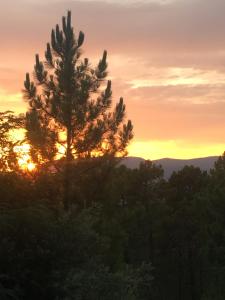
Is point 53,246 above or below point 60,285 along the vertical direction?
above

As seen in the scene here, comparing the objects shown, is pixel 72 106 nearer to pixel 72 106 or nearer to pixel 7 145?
pixel 72 106

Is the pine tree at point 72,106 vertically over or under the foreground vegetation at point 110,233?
over

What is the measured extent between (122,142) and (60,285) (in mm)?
13519

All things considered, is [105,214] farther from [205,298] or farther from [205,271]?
[205,271]

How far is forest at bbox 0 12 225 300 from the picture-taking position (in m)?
15.8

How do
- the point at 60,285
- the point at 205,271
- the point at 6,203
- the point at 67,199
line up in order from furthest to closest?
the point at 205,271, the point at 67,199, the point at 6,203, the point at 60,285

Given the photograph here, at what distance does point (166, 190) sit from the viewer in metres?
42.8

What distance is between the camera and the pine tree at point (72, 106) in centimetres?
2708

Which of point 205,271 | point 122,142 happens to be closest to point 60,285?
point 122,142

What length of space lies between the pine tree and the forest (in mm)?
51

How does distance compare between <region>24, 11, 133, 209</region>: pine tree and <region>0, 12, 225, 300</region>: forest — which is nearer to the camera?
<region>0, 12, 225, 300</region>: forest

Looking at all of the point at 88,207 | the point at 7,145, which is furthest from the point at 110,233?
the point at 7,145

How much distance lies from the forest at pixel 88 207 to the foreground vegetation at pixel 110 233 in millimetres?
42

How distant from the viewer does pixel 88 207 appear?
24359mm
